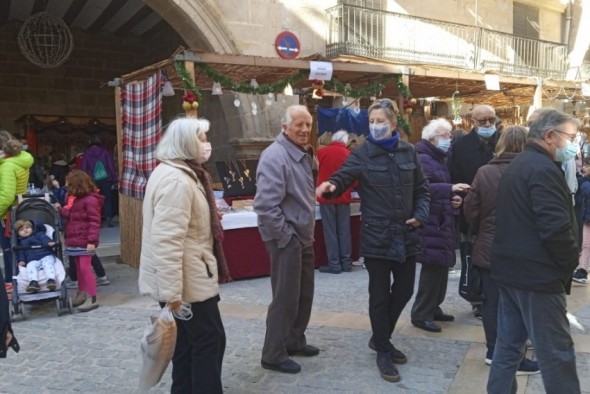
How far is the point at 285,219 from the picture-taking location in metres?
3.71

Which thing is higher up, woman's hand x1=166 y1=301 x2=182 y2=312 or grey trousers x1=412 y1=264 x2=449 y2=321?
woman's hand x1=166 y1=301 x2=182 y2=312

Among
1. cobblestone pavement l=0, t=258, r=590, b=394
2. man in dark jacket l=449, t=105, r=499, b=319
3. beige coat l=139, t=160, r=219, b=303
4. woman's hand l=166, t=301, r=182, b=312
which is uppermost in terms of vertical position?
man in dark jacket l=449, t=105, r=499, b=319

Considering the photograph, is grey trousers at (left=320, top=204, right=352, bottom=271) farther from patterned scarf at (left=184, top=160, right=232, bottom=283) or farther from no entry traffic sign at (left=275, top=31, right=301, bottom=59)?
no entry traffic sign at (left=275, top=31, right=301, bottom=59)

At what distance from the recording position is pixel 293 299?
12.4 feet

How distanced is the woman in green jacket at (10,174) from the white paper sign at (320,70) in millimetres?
3685

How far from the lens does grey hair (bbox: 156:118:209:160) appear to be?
294 cm

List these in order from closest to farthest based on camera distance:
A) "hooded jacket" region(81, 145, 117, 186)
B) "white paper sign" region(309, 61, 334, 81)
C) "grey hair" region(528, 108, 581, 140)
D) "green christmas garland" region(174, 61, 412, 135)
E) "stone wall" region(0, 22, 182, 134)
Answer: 1. "grey hair" region(528, 108, 581, 140)
2. "green christmas garland" region(174, 61, 412, 135)
3. "white paper sign" region(309, 61, 334, 81)
4. "hooded jacket" region(81, 145, 117, 186)
5. "stone wall" region(0, 22, 182, 134)

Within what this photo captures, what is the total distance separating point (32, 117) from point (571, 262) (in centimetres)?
1285

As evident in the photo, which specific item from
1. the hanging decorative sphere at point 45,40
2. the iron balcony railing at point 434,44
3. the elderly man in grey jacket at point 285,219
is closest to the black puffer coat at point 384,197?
the elderly man in grey jacket at point 285,219

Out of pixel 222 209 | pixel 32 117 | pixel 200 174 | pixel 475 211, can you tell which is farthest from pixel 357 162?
pixel 32 117

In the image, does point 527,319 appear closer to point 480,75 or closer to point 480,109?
point 480,109

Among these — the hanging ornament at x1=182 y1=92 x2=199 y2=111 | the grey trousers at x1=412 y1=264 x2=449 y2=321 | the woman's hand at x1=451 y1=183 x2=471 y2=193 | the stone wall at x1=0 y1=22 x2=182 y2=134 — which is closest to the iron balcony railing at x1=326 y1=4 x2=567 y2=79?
the stone wall at x1=0 y1=22 x2=182 y2=134

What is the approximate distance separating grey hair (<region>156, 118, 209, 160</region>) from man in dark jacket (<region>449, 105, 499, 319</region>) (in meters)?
2.78

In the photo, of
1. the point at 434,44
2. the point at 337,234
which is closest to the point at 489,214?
Answer: the point at 337,234
